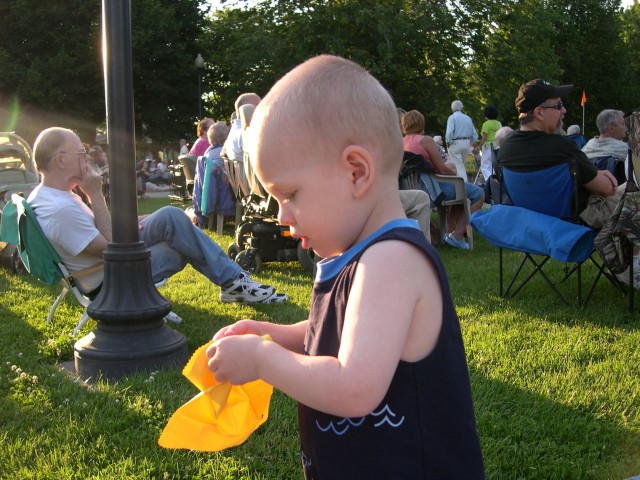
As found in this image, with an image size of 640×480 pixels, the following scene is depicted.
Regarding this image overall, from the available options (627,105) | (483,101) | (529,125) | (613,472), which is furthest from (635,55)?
(613,472)

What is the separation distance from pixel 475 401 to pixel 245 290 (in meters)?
2.71

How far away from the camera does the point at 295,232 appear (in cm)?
138

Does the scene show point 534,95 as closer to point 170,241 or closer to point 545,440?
point 170,241

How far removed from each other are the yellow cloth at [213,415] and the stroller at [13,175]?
627cm

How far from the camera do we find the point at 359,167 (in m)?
1.29

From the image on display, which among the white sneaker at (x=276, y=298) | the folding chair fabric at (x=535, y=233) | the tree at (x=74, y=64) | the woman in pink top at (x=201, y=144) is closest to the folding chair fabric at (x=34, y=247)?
the white sneaker at (x=276, y=298)

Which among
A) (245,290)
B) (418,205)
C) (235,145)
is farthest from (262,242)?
(245,290)

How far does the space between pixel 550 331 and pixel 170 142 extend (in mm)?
35982

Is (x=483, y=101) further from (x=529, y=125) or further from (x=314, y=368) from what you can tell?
(x=314, y=368)

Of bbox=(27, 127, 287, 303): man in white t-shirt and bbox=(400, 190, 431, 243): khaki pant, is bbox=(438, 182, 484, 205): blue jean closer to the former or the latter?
bbox=(400, 190, 431, 243): khaki pant

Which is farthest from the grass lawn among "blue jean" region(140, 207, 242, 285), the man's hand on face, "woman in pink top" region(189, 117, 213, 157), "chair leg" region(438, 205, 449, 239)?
"woman in pink top" region(189, 117, 213, 157)

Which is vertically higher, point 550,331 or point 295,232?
point 295,232

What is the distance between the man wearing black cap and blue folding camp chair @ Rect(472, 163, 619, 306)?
7 centimetres

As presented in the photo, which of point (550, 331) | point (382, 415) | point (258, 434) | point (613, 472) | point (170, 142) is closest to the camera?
point (382, 415)
